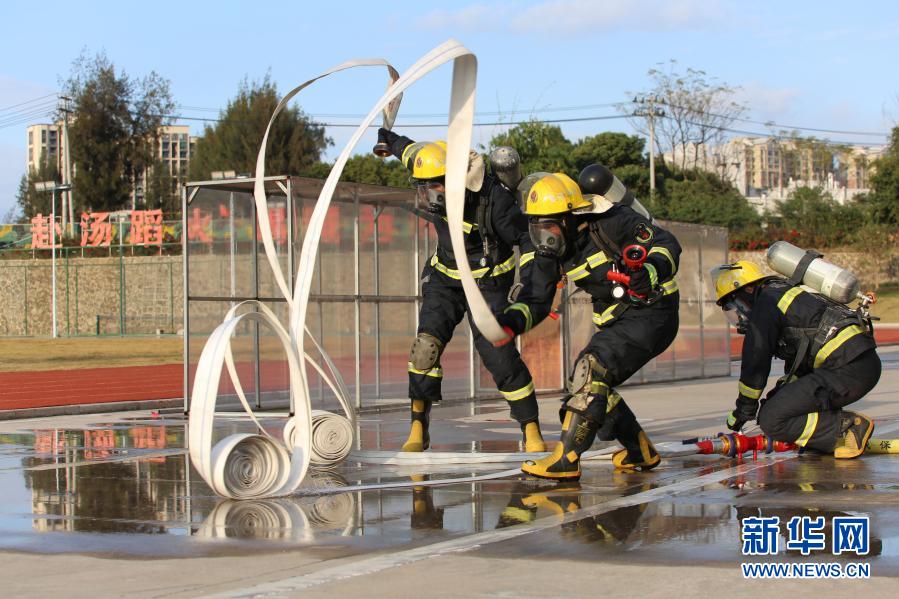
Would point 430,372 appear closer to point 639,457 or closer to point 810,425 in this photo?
point 639,457

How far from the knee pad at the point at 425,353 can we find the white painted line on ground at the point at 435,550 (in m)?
2.05

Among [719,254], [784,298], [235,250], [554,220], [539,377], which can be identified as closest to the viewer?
[554,220]

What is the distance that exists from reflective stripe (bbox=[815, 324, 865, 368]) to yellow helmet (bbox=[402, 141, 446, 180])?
9.18ft

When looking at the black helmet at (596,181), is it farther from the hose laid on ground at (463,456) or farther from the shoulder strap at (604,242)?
the hose laid on ground at (463,456)

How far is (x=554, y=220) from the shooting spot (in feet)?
22.5

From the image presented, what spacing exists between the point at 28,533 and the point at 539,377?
11052mm

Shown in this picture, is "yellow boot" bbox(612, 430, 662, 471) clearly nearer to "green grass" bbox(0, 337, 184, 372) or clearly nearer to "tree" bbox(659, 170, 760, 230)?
"green grass" bbox(0, 337, 184, 372)

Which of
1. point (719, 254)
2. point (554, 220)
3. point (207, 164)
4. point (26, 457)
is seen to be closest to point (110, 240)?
point (207, 164)

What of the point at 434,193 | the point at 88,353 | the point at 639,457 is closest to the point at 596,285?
the point at 639,457

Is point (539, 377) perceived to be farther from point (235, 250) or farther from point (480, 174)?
point (480, 174)

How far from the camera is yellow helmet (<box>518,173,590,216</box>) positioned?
22.4ft

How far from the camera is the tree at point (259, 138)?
188 ft

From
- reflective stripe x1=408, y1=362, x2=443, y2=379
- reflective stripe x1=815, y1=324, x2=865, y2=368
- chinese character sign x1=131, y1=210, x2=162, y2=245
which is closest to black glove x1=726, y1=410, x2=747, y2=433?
reflective stripe x1=815, y1=324, x2=865, y2=368

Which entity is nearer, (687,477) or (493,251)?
(687,477)
